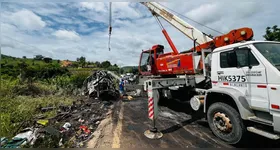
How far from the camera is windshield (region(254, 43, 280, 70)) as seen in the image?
10.7 feet

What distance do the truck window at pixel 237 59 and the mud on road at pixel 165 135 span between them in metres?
1.70

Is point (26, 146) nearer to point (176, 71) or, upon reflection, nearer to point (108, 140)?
point (108, 140)

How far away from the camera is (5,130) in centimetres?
461

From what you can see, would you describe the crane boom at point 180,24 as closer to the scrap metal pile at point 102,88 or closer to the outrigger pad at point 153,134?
the outrigger pad at point 153,134

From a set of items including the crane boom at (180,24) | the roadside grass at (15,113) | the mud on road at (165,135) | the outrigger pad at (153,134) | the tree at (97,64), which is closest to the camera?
the mud on road at (165,135)

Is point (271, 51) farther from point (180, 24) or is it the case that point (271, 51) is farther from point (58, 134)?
point (58, 134)

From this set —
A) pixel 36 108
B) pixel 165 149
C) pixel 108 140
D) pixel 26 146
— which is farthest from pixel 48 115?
pixel 165 149

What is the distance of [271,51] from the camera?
3.49 m

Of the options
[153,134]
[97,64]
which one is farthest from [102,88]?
[97,64]

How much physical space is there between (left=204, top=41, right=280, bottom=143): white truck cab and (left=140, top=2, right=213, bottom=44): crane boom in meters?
2.74

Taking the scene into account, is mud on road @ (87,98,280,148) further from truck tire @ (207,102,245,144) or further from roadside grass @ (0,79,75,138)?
roadside grass @ (0,79,75,138)

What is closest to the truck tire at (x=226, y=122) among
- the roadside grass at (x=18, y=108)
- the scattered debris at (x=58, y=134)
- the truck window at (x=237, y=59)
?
the truck window at (x=237, y=59)

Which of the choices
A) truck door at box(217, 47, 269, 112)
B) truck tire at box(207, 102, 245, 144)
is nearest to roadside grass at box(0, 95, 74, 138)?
truck tire at box(207, 102, 245, 144)

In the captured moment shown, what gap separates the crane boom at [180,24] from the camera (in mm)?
6898
